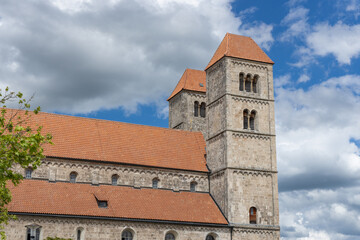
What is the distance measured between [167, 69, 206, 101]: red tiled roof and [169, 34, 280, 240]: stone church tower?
6.79 m

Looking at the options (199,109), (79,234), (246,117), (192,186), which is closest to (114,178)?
(79,234)

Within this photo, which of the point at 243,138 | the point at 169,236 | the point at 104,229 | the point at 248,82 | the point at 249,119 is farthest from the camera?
the point at 248,82

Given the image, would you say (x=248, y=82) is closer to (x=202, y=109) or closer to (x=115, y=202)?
(x=202, y=109)

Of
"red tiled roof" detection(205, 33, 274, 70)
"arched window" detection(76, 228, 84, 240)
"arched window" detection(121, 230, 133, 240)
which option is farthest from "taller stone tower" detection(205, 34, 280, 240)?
"arched window" detection(76, 228, 84, 240)

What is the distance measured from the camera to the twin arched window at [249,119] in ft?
133

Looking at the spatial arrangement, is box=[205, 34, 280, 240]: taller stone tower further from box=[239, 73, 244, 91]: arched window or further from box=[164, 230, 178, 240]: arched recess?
box=[164, 230, 178, 240]: arched recess

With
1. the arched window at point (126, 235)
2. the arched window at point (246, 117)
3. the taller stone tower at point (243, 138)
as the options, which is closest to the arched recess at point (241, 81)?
the taller stone tower at point (243, 138)

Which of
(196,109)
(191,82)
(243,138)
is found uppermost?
(191,82)

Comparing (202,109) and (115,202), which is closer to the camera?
(115,202)

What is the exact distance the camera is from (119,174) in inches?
1475

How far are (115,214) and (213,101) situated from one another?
14.4 m

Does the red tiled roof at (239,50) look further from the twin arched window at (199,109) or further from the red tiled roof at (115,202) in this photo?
the red tiled roof at (115,202)

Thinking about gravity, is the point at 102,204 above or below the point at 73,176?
below

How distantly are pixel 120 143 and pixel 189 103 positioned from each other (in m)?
12.6
